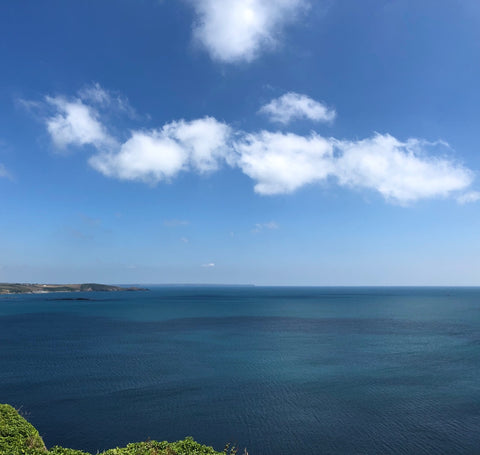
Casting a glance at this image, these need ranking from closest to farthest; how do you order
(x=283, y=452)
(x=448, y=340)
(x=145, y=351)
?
(x=283, y=452)
(x=145, y=351)
(x=448, y=340)

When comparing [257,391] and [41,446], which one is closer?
[41,446]

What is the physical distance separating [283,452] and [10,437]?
21992 mm

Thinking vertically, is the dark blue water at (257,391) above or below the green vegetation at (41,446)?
below

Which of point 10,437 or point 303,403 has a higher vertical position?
point 10,437

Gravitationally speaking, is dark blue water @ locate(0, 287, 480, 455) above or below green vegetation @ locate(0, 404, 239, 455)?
below

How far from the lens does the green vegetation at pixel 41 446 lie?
19.9 meters

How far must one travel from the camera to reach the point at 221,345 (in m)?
75.3

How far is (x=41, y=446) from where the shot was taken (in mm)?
23234

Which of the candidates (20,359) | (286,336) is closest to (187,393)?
(20,359)

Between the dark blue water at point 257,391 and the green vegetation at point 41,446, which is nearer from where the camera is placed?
the green vegetation at point 41,446

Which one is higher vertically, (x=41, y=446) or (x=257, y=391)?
(x=41, y=446)

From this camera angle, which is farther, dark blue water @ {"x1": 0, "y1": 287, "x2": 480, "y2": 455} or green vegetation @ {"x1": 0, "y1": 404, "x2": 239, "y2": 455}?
dark blue water @ {"x1": 0, "y1": 287, "x2": 480, "y2": 455}

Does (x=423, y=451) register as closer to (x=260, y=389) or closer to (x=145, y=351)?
(x=260, y=389)

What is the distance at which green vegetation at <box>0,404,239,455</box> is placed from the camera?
19.9m
